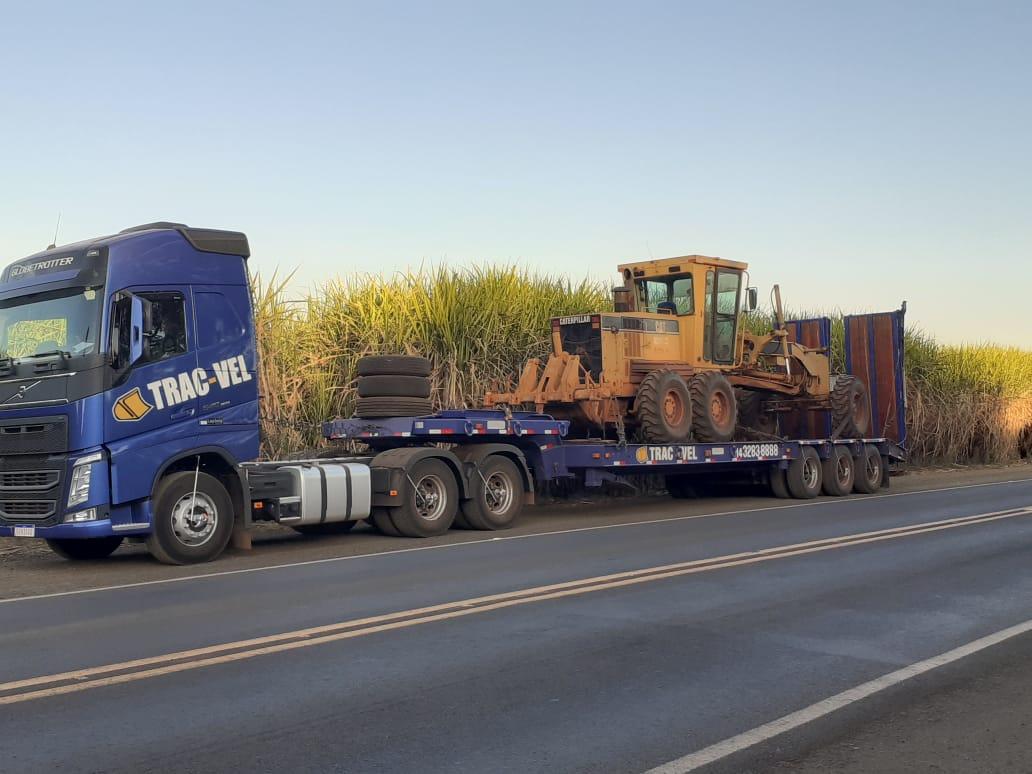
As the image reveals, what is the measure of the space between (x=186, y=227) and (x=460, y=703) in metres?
8.43

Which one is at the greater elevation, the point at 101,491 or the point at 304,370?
the point at 304,370

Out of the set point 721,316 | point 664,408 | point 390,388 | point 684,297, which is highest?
point 684,297

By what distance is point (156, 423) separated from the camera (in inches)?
480

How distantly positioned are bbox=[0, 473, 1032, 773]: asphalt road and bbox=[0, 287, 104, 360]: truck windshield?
2.35m

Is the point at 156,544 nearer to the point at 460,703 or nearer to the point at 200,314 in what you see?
the point at 200,314

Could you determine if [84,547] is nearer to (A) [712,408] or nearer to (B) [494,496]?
(B) [494,496]

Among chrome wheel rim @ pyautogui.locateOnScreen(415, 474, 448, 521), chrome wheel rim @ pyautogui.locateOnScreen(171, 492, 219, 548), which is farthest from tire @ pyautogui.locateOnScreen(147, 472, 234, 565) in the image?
chrome wheel rim @ pyautogui.locateOnScreen(415, 474, 448, 521)

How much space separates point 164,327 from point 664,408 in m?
8.75

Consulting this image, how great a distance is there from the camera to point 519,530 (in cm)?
1544

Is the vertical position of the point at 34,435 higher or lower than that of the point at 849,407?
lower

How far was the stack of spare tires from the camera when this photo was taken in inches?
611

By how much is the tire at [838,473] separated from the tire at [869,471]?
0.52ft

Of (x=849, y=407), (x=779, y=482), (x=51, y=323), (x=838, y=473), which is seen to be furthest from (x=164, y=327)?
(x=849, y=407)

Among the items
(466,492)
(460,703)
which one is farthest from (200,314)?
(460,703)
